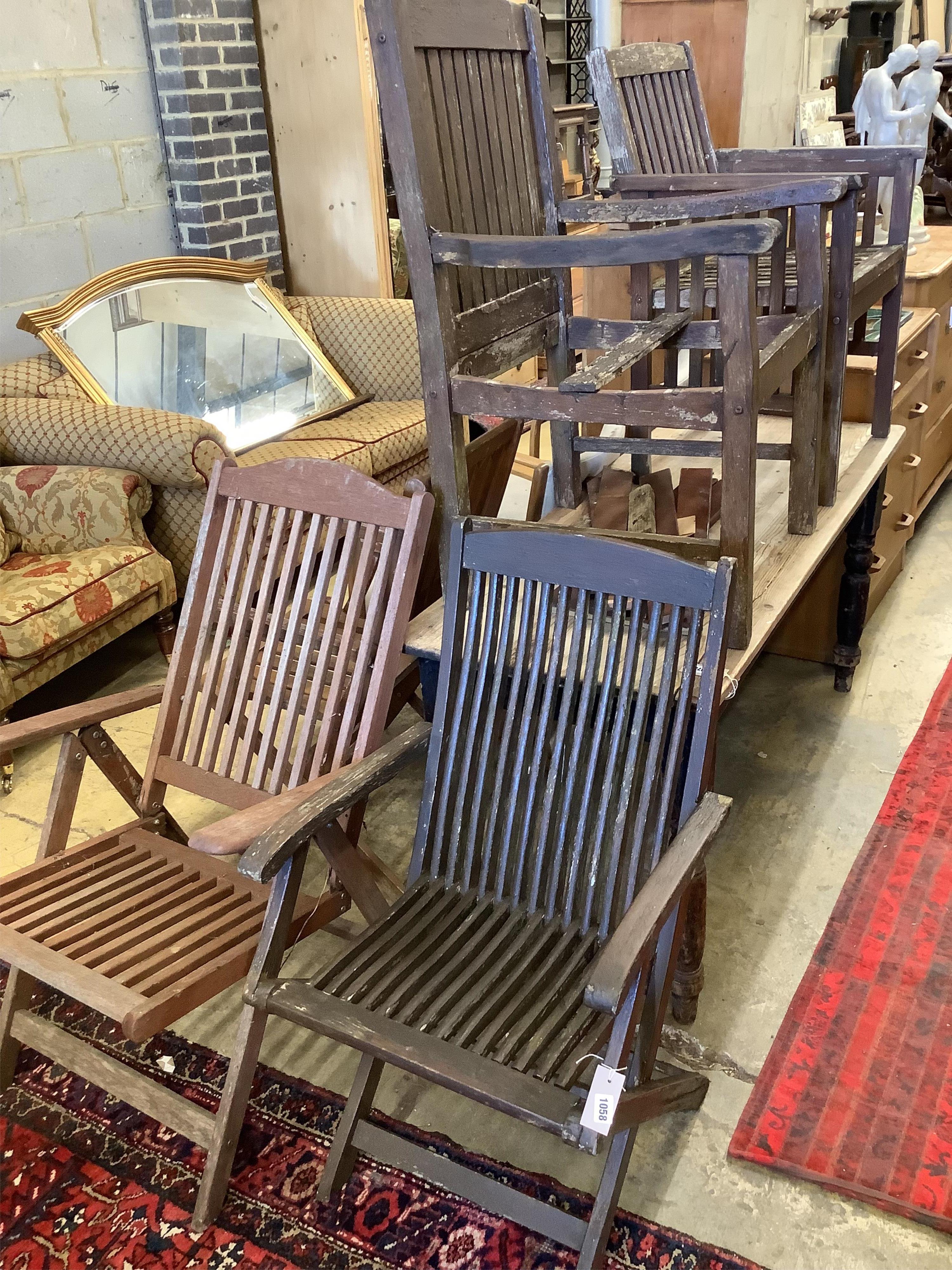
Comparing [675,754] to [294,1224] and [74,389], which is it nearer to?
[294,1224]

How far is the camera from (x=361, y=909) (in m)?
1.80

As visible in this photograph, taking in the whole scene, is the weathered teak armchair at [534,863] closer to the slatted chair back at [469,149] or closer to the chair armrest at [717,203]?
the slatted chair back at [469,149]

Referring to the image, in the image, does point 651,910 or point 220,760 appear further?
point 220,760

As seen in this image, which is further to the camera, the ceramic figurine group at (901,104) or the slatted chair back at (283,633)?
the ceramic figurine group at (901,104)

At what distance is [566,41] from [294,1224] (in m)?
7.45

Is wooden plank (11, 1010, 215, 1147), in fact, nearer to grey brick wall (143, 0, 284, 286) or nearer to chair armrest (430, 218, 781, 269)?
chair armrest (430, 218, 781, 269)

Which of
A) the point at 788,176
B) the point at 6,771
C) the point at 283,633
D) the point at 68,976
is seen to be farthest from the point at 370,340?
the point at 68,976

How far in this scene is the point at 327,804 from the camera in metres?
1.65

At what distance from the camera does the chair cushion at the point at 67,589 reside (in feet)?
9.35

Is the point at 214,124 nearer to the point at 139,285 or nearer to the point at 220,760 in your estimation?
the point at 139,285

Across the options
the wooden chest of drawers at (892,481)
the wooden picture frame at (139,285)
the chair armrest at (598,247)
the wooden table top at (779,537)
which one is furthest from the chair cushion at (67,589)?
the wooden chest of drawers at (892,481)

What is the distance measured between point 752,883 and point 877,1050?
20.0 inches

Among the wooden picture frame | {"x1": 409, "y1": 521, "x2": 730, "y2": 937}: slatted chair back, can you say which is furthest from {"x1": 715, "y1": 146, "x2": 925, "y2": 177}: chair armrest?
the wooden picture frame

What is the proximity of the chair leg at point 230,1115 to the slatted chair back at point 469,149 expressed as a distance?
45.1 inches
